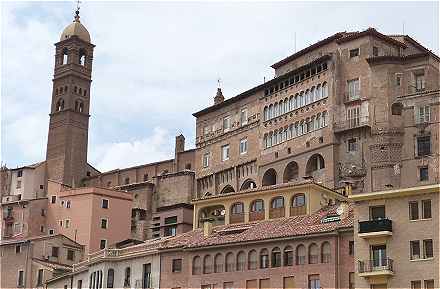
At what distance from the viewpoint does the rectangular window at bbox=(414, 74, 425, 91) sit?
82438 millimetres

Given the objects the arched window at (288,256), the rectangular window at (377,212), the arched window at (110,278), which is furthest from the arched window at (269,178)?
the rectangular window at (377,212)

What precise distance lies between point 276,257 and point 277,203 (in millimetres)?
7659

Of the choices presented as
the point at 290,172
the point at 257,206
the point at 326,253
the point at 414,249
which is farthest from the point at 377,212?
the point at 290,172

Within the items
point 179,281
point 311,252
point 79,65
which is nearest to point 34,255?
point 179,281

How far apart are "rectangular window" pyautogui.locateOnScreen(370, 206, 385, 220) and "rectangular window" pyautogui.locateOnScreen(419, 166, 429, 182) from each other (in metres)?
25.6

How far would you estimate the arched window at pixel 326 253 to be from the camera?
55.3 meters

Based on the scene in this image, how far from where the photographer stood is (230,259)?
59656 millimetres

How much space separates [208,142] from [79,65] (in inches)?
1227

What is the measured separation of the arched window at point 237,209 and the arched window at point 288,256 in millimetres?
9636

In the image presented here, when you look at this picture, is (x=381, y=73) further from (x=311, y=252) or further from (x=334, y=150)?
(x=311, y=252)

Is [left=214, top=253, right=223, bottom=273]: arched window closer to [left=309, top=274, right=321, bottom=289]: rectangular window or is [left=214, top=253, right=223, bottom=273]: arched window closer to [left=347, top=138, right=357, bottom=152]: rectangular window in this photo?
[left=309, top=274, right=321, bottom=289]: rectangular window

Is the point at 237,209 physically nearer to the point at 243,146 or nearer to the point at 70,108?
the point at 243,146

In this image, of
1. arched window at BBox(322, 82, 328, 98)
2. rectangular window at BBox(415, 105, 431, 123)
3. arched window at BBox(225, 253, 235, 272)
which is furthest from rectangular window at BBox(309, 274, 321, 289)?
arched window at BBox(322, 82, 328, 98)

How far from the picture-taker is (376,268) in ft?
171
